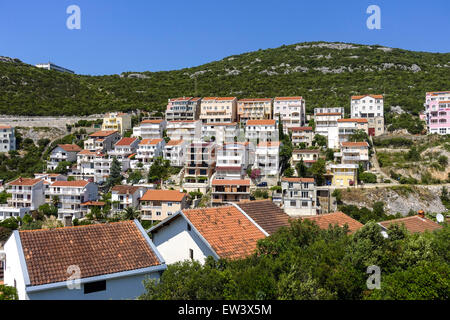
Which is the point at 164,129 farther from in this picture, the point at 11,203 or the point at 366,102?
the point at 366,102

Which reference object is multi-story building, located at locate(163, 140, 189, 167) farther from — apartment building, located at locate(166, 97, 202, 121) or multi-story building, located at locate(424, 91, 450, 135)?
multi-story building, located at locate(424, 91, 450, 135)

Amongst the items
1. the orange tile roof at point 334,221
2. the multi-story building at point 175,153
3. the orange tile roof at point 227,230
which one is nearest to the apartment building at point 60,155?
the multi-story building at point 175,153

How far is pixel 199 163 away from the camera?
61.4 m

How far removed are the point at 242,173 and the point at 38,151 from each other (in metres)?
44.7

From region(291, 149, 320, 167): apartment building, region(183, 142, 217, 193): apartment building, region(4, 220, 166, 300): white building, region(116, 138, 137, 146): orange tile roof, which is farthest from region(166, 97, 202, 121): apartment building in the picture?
region(4, 220, 166, 300): white building

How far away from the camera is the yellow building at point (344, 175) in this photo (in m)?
54.1

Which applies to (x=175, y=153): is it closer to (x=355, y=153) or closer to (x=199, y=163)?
(x=199, y=163)

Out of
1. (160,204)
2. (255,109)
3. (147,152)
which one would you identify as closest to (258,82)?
(255,109)

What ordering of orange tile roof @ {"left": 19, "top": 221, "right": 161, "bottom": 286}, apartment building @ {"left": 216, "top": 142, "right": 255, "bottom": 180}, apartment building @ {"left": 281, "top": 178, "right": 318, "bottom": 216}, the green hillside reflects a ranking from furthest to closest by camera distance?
the green hillside
apartment building @ {"left": 216, "top": 142, "right": 255, "bottom": 180}
apartment building @ {"left": 281, "top": 178, "right": 318, "bottom": 216}
orange tile roof @ {"left": 19, "top": 221, "right": 161, "bottom": 286}

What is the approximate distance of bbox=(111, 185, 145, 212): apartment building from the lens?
2080 inches

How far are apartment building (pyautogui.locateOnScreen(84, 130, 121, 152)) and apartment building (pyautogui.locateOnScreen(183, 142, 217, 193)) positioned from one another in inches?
744

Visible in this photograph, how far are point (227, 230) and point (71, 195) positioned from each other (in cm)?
4689

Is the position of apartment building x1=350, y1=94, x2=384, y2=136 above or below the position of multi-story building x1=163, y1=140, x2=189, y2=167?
above

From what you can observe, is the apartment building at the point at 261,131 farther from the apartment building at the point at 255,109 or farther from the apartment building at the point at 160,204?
the apartment building at the point at 160,204
